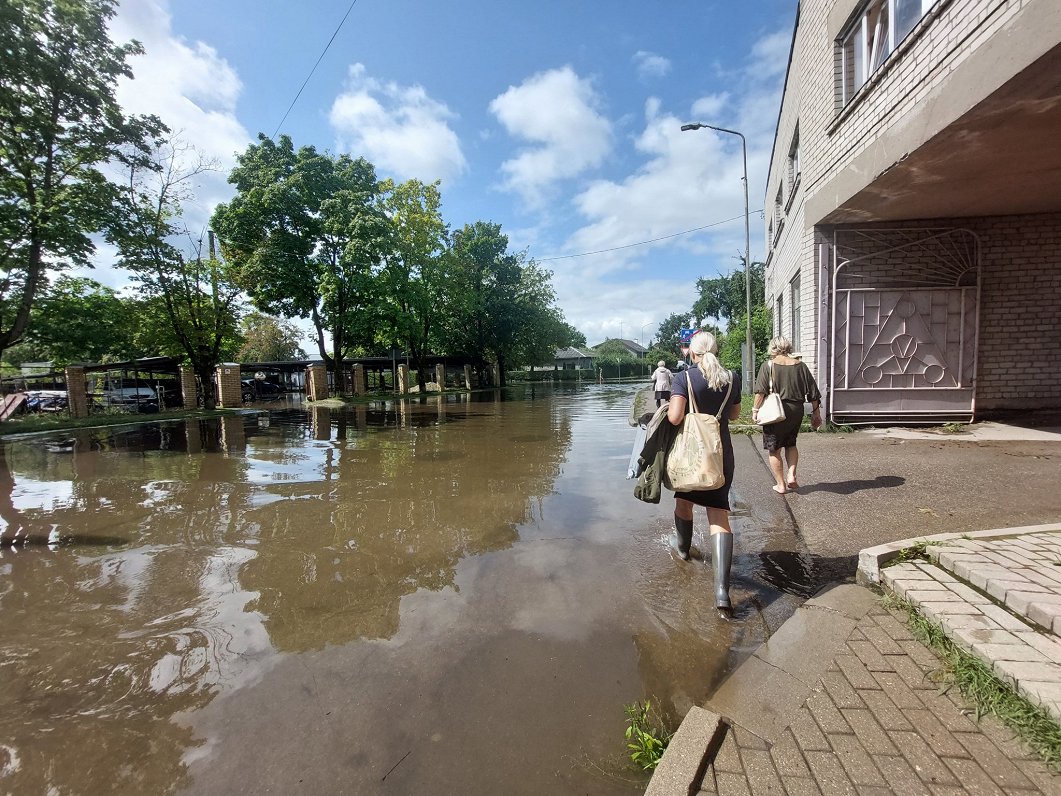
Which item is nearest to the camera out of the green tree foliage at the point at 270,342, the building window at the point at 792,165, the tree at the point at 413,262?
the building window at the point at 792,165

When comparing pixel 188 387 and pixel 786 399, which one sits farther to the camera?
pixel 188 387

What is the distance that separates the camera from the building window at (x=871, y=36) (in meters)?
6.20

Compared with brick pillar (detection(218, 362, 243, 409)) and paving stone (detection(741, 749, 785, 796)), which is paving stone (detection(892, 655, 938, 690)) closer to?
paving stone (detection(741, 749, 785, 796))

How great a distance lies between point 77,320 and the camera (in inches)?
718

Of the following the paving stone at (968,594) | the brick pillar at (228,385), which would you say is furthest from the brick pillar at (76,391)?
the paving stone at (968,594)

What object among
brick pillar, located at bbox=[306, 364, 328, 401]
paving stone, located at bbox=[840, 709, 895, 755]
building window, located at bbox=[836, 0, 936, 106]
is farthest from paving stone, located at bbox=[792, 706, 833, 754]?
brick pillar, located at bbox=[306, 364, 328, 401]

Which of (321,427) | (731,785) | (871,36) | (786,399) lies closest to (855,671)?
(731,785)

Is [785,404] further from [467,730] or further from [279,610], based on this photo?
[279,610]

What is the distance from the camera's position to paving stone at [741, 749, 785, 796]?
167 cm

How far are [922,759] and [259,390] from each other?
38.8 meters

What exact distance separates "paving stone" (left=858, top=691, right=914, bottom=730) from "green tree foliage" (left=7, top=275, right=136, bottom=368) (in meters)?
24.0

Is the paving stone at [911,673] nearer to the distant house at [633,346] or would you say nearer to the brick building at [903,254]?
the brick building at [903,254]

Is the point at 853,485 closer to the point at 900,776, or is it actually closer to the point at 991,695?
the point at 991,695

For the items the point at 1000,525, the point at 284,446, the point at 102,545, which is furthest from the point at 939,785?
the point at 284,446
